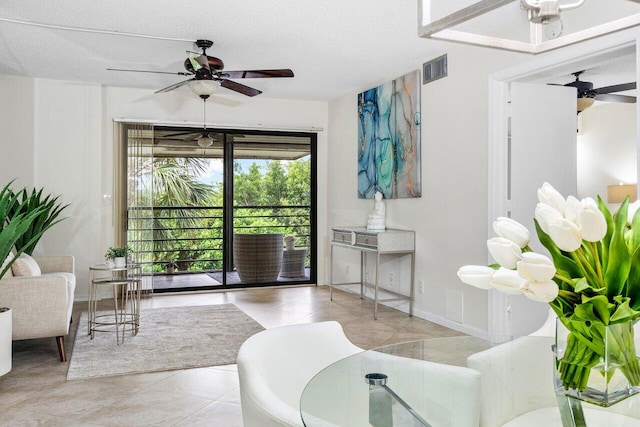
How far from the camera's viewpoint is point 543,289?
0.90 m

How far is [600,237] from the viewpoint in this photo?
89 cm

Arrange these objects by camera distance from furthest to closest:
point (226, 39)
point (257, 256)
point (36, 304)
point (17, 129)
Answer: point (257, 256) → point (17, 129) → point (226, 39) → point (36, 304)

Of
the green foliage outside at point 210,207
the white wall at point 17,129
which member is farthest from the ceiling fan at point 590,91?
the white wall at point 17,129

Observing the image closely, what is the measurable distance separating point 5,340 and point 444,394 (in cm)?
277

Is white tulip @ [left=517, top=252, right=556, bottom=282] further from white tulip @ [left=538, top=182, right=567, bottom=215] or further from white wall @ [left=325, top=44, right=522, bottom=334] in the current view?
white wall @ [left=325, top=44, right=522, bottom=334]

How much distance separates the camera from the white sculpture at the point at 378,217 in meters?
5.43

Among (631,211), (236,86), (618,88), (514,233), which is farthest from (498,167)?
(514,233)

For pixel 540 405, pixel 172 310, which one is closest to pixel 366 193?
pixel 172 310

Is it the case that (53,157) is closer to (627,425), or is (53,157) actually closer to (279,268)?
(279,268)

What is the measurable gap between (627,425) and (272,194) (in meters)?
5.97

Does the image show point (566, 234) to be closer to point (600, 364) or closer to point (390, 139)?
point (600, 364)

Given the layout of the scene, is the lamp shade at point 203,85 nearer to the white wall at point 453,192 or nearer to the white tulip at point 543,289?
the white wall at point 453,192

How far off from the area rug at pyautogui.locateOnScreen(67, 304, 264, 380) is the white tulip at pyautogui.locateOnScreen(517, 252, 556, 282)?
3045mm

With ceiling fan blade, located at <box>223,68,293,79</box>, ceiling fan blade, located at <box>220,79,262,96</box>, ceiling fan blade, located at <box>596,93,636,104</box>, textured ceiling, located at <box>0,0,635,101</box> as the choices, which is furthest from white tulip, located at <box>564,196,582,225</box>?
ceiling fan blade, located at <box>596,93,636,104</box>
